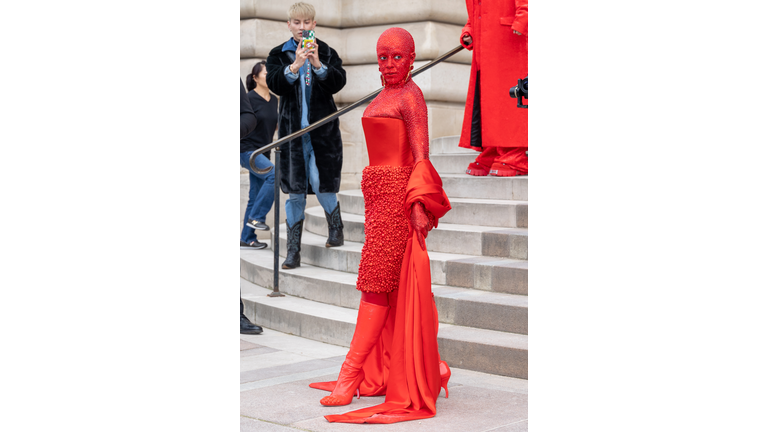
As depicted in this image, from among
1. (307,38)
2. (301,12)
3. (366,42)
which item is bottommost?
(307,38)

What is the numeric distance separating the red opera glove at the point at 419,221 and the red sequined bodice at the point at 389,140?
0.27 m

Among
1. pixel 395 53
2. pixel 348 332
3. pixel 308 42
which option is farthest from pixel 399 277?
pixel 308 42

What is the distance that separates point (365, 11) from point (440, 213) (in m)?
6.39

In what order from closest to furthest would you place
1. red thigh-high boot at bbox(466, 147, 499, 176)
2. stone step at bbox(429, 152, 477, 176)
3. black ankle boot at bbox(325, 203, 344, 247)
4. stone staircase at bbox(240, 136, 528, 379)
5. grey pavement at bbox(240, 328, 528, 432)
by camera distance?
grey pavement at bbox(240, 328, 528, 432) < stone staircase at bbox(240, 136, 528, 379) < black ankle boot at bbox(325, 203, 344, 247) < red thigh-high boot at bbox(466, 147, 499, 176) < stone step at bbox(429, 152, 477, 176)

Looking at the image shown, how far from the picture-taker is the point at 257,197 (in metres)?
8.80

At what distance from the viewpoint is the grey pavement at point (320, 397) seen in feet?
12.1

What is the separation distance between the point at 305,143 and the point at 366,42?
3.52m

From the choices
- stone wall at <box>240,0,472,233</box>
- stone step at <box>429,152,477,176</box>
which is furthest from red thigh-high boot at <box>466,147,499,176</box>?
stone wall at <box>240,0,472,233</box>

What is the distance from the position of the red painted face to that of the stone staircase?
5.34 ft

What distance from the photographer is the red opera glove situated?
155 inches

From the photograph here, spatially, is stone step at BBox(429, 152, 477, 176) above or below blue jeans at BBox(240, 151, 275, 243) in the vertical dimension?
above

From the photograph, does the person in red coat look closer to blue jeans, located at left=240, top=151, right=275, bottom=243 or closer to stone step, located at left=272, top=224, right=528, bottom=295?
stone step, located at left=272, top=224, right=528, bottom=295

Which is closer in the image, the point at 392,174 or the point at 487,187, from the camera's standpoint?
the point at 392,174

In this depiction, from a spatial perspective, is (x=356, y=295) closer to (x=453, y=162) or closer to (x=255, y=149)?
(x=453, y=162)
